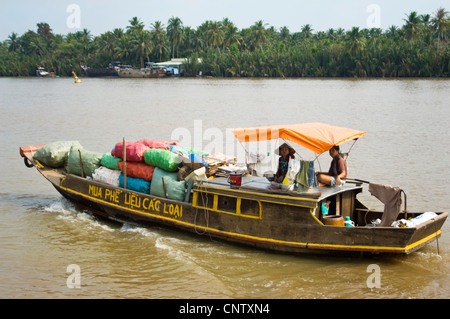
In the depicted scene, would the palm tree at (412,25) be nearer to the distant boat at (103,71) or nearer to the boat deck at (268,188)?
the distant boat at (103,71)

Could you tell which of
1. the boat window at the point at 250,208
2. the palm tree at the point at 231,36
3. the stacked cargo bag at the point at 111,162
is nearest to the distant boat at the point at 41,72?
the palm tree at the point at 231,36

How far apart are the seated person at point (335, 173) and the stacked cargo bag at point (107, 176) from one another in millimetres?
3934

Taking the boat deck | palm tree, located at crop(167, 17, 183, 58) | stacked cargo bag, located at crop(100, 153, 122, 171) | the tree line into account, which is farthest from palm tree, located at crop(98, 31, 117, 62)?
the boat deck

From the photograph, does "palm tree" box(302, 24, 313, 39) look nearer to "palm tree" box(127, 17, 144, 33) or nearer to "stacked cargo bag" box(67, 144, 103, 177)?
"palm tree" box(127, 17, 144, 33)

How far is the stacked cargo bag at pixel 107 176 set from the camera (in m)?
9.79

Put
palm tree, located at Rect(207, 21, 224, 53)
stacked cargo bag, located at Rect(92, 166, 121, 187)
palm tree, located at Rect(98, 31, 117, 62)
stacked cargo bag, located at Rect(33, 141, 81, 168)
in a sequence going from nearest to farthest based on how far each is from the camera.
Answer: stacked cargo bag, located at Rect(92, 166, 121, 187), stacked cargo bag, located at Rect(33, 141, 81, 168), palm tree, located at Rect(207, 21, 224, 53), palm tree, located at Rect(98, 31, 117, 62)

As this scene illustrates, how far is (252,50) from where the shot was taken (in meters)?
85.3

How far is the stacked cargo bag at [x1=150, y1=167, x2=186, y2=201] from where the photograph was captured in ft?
29.0

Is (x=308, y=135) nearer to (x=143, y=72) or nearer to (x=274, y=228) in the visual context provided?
(x=274, y=228)

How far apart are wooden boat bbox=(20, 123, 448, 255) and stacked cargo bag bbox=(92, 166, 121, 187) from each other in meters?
0.51

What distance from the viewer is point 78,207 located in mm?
11031

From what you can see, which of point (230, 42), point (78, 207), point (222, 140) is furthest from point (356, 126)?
point (230, 42)

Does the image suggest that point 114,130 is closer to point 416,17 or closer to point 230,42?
point 416,17

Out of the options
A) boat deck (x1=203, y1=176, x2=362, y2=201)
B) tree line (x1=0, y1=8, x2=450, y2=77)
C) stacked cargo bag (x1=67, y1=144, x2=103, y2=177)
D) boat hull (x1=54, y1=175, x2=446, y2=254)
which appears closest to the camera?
boat hull (x1=54, y1=175, x2=446, y2=254)
